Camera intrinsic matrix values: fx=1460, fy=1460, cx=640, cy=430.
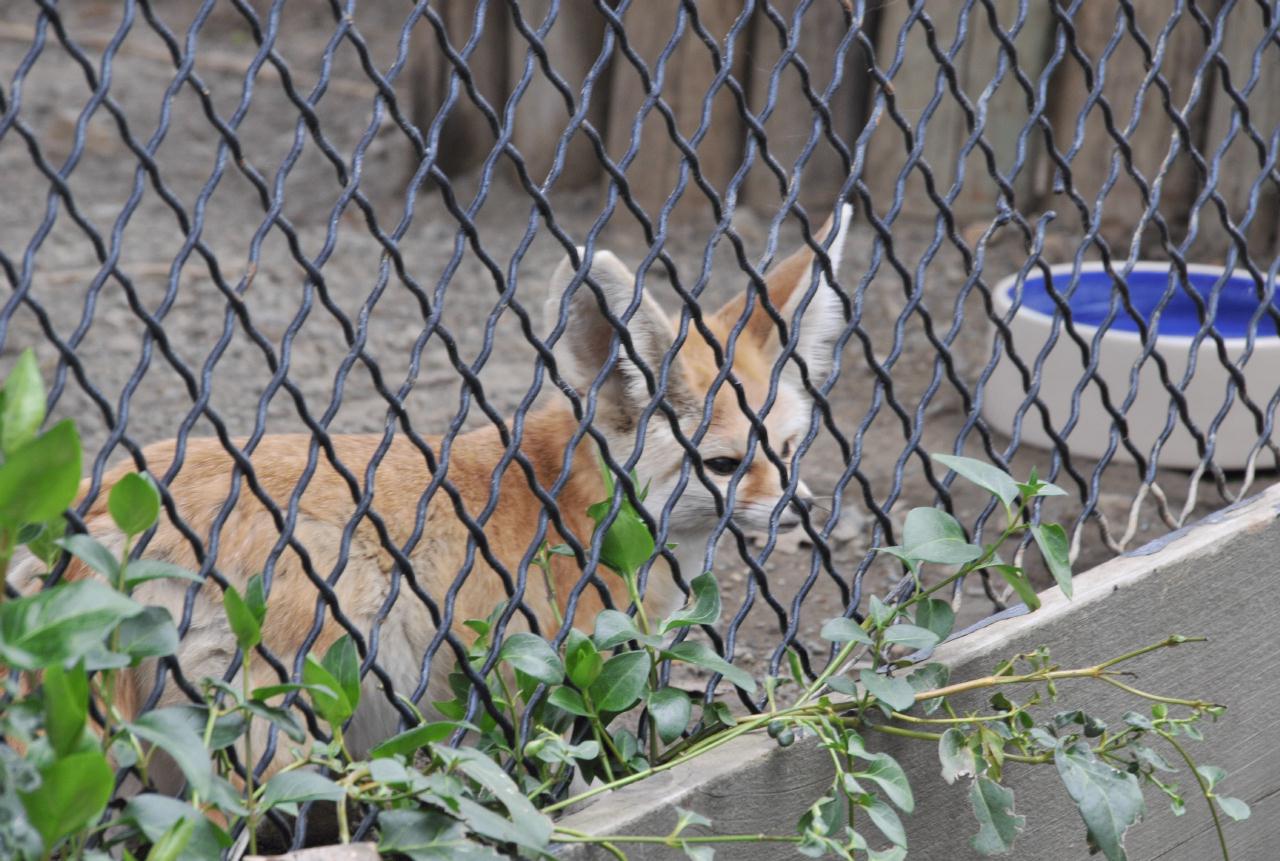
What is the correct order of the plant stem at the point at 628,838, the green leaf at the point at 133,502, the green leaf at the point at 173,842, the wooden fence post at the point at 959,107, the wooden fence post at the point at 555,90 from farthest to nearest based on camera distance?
1. the wooden fence post at the point at 555,90
2. the wooden fence post at the point at 959,107
3. the plant stem at the point at 628,838
4. the green leaf at the point at 133,502
5. the green leaf at the point at 173,842

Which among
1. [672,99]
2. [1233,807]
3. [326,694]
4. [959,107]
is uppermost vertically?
[672,99]

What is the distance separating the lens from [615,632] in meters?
A: 2.30

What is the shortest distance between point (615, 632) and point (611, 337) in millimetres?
1148

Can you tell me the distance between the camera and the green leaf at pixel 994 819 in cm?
235

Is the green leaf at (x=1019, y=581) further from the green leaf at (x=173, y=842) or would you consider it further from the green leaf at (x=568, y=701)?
the green leaf at (x=173, y=842)

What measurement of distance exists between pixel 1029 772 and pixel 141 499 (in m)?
1.70

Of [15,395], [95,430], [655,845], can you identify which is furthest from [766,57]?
[15,395]

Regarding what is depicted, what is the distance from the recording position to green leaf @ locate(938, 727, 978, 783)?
2.36 meters

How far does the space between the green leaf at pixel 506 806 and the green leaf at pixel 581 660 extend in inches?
10.5

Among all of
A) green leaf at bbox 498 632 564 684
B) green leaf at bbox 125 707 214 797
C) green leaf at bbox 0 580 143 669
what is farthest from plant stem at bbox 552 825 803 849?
green leaf at bbox 0 580 143 669

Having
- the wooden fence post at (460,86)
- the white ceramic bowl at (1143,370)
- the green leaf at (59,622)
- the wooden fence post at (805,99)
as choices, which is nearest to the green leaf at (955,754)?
the green leaf at (59,622)

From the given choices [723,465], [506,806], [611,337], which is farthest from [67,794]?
→ [723,465]

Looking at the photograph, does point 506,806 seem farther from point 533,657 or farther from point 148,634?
point 148,634

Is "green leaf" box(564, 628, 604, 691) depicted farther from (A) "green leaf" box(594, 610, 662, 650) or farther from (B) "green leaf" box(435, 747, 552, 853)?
(B) "green leaf" box(435, 747, 552, 853)
